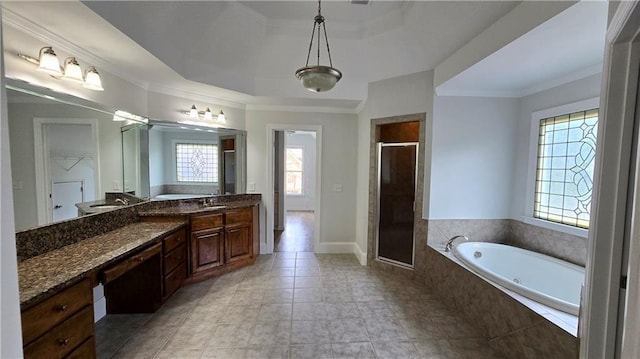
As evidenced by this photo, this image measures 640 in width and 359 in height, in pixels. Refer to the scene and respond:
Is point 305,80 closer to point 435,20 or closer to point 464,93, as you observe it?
point 435,20

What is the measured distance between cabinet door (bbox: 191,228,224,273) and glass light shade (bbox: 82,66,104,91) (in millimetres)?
1689

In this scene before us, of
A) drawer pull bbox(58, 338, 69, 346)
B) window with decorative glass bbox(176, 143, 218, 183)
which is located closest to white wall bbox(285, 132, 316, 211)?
window with decorative glass bbox(176, 143, 218, 183)

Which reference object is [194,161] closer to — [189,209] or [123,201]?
[189,209]

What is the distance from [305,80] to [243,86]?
188cm

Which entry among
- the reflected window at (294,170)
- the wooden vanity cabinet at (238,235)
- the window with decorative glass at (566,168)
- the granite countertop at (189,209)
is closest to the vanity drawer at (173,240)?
the granite countertop at (189,209)

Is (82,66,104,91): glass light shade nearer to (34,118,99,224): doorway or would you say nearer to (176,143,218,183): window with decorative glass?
(34,118,99,224): doorway

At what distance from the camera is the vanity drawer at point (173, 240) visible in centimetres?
265

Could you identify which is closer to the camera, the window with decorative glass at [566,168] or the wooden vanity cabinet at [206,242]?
the window with decorative glass at [566,168]

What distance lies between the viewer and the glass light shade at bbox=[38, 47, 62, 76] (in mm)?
1857

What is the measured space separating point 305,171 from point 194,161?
4.62 m

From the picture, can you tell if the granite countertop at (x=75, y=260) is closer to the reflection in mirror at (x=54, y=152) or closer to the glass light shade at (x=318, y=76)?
the reflection in mirror at (x=54, y=152)

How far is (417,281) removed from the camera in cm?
329

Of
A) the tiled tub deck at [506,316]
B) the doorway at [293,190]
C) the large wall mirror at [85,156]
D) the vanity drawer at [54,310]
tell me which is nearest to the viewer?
the vanity drawer at [54,310]

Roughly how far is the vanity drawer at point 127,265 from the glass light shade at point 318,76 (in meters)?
1.88
